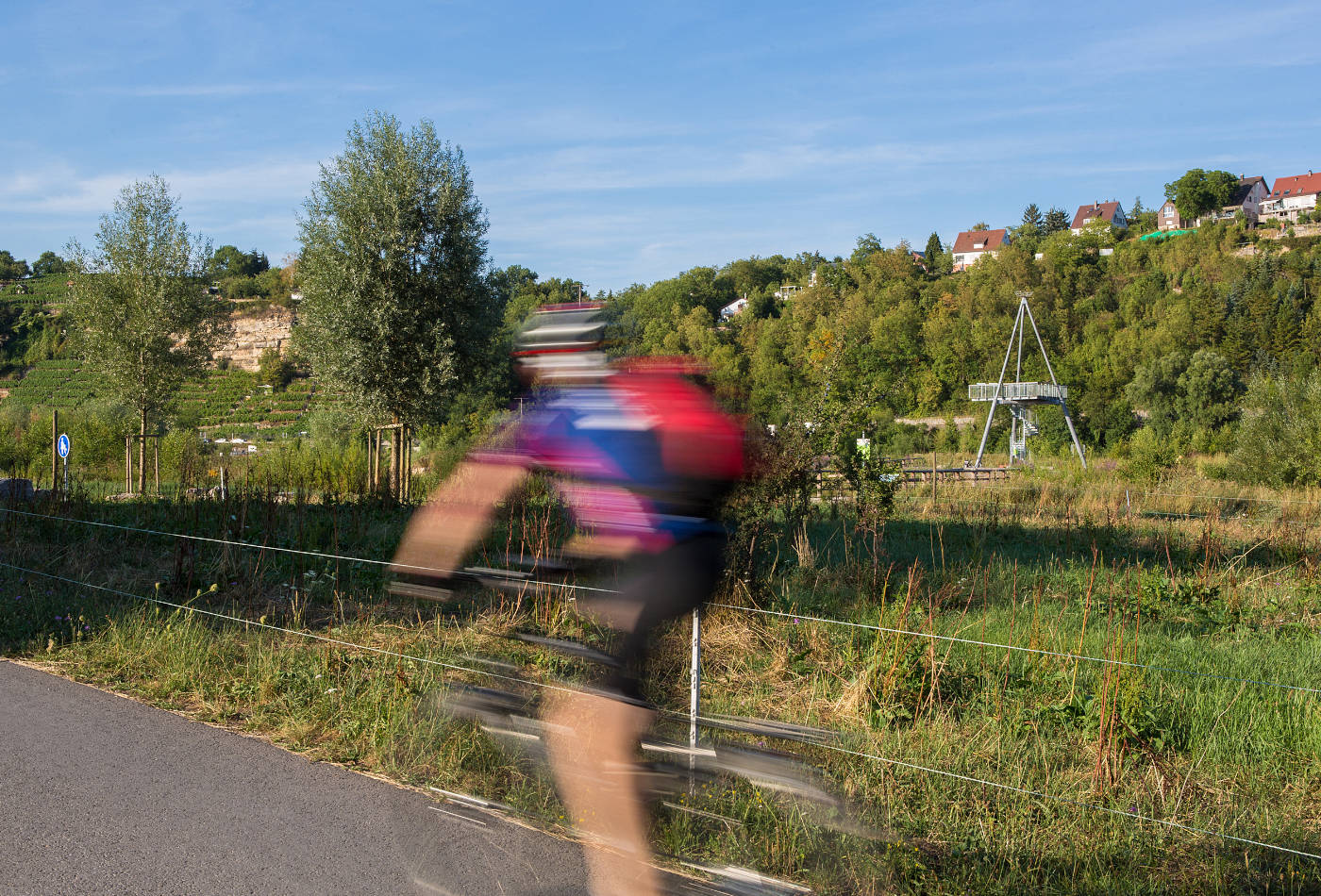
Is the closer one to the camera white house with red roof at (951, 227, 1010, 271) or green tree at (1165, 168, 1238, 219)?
green tree at (1165, 168, 1238, 219)

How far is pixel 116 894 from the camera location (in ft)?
9.97

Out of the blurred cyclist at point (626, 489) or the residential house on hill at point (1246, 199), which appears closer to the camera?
the blurred cyclist at point (626, 489)

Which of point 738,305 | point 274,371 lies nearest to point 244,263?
point 274,371

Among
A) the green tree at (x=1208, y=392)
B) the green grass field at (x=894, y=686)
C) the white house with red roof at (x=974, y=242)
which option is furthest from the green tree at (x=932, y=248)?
the green grass field at (x=894, y=686)

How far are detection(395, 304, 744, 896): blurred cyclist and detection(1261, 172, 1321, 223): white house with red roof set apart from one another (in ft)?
549

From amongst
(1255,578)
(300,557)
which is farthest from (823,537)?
(300,557)

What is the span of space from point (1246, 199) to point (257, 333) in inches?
5904

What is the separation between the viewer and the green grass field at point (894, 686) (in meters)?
3.40

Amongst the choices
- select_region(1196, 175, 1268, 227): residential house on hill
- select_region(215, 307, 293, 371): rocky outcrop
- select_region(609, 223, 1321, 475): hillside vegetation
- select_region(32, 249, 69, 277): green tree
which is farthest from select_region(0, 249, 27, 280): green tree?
select_region(1196, 175, 1268, 227): residential house on hill

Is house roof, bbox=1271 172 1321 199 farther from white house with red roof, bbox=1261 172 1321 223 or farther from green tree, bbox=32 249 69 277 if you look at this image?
green tree, bbox=32 249 69 277

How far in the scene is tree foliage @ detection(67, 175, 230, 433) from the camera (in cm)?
2584

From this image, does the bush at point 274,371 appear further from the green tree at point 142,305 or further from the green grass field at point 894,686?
the green grass field at point 894,686

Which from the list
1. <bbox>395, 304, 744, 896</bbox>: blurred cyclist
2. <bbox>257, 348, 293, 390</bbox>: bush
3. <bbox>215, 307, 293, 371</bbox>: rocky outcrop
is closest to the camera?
<bbox>395, 304, 744, 896</bbox>: blurred cyclist

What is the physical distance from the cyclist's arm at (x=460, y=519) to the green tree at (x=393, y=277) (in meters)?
15.5
